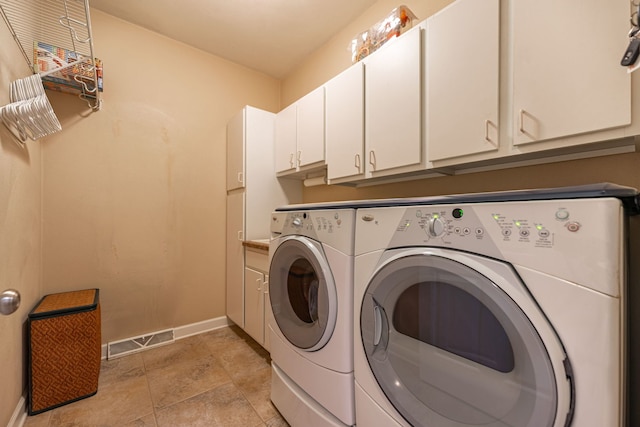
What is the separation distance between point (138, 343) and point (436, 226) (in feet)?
8.17

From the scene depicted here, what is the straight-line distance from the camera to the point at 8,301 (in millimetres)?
763

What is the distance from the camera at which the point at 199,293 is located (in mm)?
2420

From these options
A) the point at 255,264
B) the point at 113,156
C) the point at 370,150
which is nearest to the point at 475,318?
the point at 370,150

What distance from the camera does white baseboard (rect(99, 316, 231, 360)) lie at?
2.30 m

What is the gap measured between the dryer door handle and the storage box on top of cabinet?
177 centimetres

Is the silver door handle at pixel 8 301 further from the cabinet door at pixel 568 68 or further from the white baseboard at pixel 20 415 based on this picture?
the cabinet door at pixel 568 68

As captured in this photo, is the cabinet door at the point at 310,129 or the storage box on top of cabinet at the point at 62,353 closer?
the storage box on top of cabinet at the point at 62,353

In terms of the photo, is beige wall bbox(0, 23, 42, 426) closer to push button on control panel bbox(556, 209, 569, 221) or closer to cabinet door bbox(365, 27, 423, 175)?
cabinet door bbox(365, 27, 423, 175)

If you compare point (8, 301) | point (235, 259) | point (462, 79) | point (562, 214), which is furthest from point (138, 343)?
point (462, 79)

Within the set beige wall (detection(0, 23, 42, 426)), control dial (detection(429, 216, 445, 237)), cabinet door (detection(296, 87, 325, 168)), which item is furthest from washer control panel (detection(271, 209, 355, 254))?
beige wall (detection(0, 23, 42, 426))

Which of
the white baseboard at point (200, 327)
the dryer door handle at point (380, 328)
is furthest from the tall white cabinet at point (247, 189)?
the dryer door handle at point (380, 328)

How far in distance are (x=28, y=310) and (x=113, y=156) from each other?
3.80ft

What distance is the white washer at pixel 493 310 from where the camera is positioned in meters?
0.52

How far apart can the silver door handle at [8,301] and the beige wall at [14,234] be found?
536 millimetres
